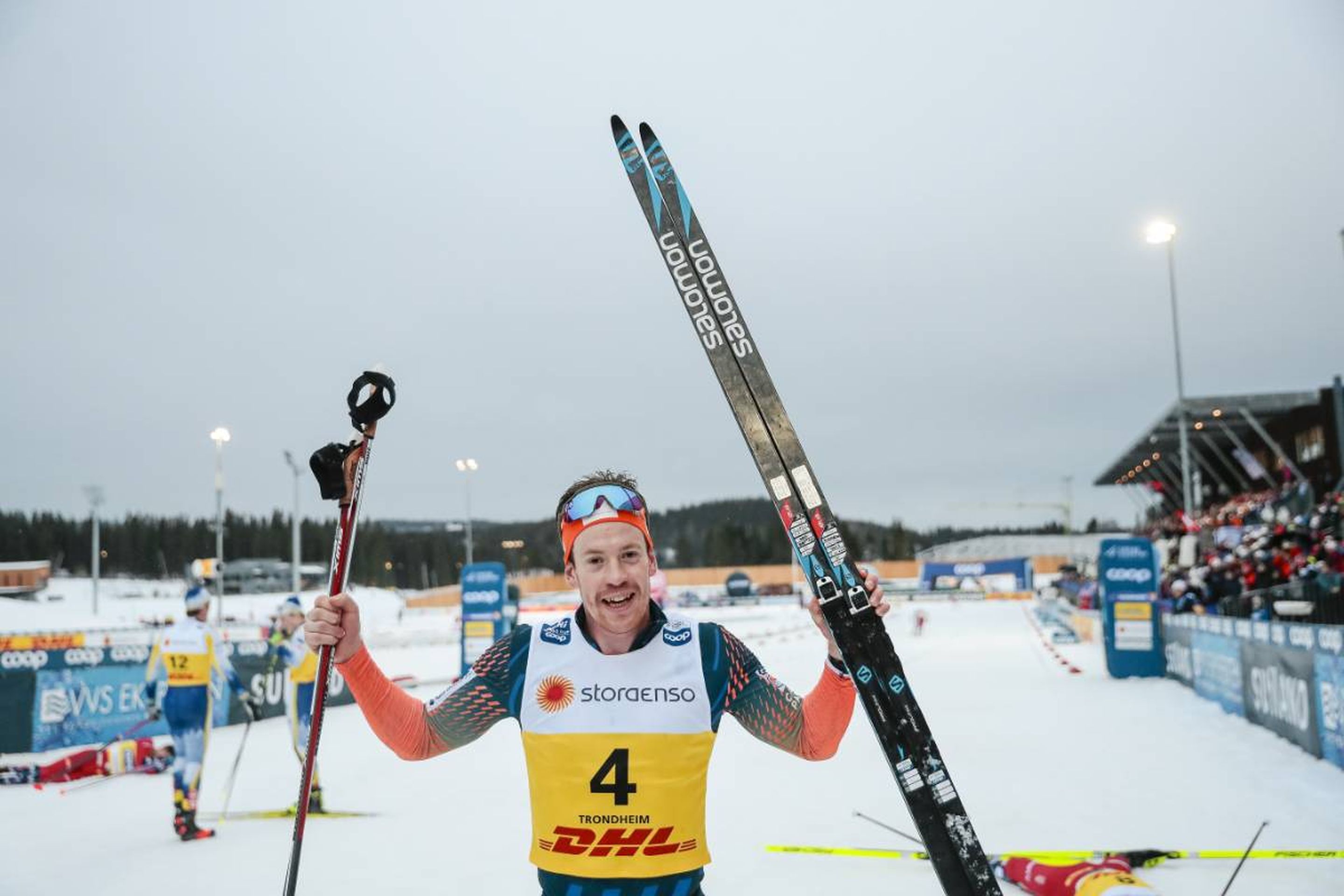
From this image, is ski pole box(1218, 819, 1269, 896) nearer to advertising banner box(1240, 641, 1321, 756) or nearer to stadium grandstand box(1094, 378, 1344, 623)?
advertising banner box(1240, 641, 1321, 756)

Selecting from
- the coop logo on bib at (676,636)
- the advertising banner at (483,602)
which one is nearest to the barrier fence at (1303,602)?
the coop logo on bib at (676,636)

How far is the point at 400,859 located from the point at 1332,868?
20.6 feet

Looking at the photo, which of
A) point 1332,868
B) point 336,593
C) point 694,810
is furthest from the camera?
point 1332,868

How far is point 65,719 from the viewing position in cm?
1302

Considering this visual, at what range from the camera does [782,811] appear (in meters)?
8.15

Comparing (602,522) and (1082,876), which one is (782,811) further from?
(602,522)

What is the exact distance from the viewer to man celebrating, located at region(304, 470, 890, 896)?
258cm

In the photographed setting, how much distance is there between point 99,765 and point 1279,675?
13257mm

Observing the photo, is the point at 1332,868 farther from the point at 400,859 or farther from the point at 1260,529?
the point at 1260,529

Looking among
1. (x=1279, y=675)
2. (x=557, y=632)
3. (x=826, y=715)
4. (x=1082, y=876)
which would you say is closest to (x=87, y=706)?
(x=1082, y=876)

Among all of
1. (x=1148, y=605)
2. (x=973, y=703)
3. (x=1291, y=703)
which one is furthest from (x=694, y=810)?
(x=1148, y=605)

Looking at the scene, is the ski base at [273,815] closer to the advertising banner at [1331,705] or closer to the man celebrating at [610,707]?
the man celebrating at [610,707]

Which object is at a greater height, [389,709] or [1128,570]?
[389,709]

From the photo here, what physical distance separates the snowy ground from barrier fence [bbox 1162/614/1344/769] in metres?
0.25
